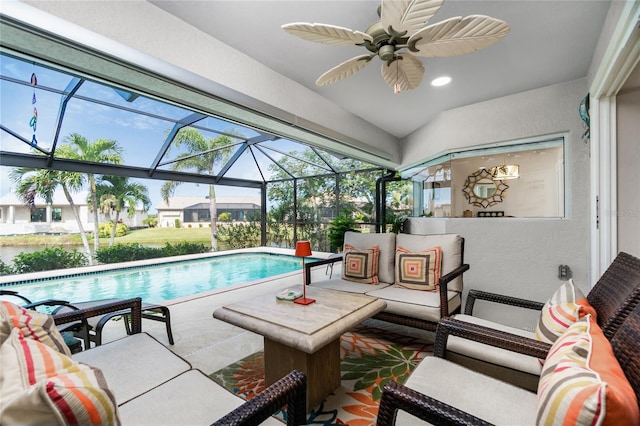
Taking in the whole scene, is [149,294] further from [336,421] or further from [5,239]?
[336,421]

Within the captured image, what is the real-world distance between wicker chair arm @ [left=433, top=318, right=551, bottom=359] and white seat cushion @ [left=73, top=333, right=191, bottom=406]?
1303 mm

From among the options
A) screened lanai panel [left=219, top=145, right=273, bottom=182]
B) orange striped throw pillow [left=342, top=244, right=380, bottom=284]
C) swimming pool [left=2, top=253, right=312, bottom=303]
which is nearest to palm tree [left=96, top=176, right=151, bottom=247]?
swimming pool [left=2, top=253, right=312, bottom=303]

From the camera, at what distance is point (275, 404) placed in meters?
0.93

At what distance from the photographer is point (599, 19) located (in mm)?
2039

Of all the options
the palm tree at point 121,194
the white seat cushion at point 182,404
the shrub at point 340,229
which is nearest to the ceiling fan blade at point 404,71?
the white seat cushion at point 182,404

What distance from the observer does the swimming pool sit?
5267 mm

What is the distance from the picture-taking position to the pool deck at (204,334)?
7.58 feet

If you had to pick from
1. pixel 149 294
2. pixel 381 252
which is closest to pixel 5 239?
pixel 149 294

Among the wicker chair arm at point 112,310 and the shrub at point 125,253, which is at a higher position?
the wicker chair arm at point 112,310

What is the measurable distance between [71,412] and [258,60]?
107 inches

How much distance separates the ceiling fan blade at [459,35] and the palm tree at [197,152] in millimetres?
5260

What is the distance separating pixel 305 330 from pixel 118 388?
2.83ft

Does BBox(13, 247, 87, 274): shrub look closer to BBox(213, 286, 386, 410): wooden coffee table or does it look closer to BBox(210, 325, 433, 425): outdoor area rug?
BBox(210, 325, 433, 425): outdoor area rug

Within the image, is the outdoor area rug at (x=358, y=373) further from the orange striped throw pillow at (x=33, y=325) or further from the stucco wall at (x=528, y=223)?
the stucco wall at (x=528, y=223)
